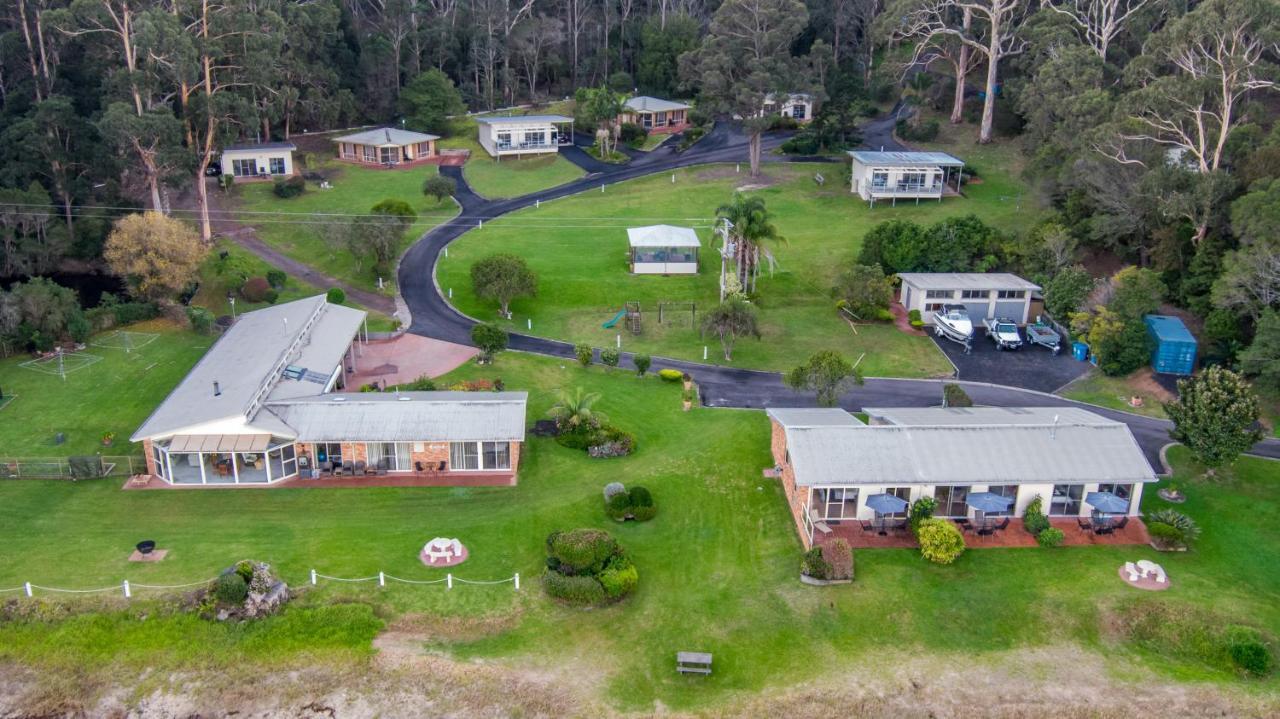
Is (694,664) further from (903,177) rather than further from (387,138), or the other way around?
(387,138)

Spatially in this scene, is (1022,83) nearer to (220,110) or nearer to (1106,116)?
(1106,116)

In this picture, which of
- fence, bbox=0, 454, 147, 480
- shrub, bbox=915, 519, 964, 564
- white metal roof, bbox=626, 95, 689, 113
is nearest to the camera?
shrub, bbox=915, 519, 964, 564

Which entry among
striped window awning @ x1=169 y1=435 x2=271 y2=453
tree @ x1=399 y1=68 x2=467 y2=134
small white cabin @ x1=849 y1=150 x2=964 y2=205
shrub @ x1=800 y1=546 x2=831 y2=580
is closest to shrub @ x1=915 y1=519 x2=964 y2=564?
shrub @ x1=800 y1=546 x2=831 y2=580

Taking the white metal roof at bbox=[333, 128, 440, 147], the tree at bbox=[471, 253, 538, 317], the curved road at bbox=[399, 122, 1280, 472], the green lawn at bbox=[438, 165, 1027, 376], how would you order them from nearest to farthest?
the curved road at bbox=[399, 122, 1280, 472], the green lawn at bbox=[438, 165, 1027, 376], the tree at bbox=[471, 253, 538, 317], the white metal roof at bbox=[333, 128, 440, 147]

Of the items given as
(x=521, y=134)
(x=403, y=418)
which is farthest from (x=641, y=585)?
(x=521, y=134)

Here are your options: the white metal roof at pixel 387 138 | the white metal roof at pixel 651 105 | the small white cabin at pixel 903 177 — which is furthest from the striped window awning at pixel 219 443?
the white metal roof at pixel 651 105

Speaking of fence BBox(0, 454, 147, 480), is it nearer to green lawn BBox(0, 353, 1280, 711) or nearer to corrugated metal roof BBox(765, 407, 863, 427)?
green lawn BBox(0, 353, 1280, 711)

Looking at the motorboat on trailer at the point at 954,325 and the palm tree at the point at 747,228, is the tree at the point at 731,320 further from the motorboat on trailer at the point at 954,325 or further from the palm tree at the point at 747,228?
the motorboat on trailer at the point at 954,325
